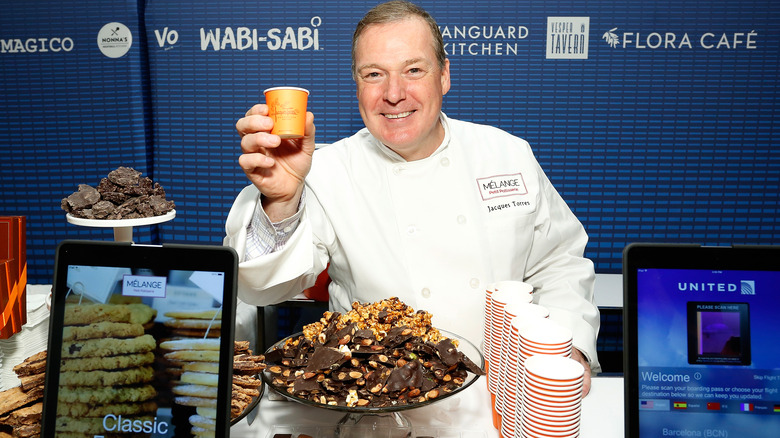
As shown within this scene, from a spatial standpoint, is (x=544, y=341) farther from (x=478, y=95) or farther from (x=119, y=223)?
(x=478, y=95)

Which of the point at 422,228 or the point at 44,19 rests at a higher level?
the point at 44,19

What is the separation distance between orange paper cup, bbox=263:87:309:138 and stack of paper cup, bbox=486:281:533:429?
0.61 metres

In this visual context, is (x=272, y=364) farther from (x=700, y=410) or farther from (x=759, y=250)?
(x=759, y=250)

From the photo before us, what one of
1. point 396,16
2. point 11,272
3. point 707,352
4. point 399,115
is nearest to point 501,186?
point 399,115

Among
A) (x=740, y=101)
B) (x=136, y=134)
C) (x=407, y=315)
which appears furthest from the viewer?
(x=136, y=134)

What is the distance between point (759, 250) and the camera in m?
0.87

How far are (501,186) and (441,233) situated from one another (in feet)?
0.98

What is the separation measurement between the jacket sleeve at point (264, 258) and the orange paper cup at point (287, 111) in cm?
26

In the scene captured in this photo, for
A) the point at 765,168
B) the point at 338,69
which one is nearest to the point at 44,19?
the point at 338,69

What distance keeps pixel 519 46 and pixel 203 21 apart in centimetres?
190

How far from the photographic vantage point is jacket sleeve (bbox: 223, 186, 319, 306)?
1519 mm

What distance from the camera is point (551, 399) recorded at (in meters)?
0.86

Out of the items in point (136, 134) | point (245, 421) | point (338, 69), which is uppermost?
point (338, 69)

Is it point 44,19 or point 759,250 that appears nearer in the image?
point 759,250
